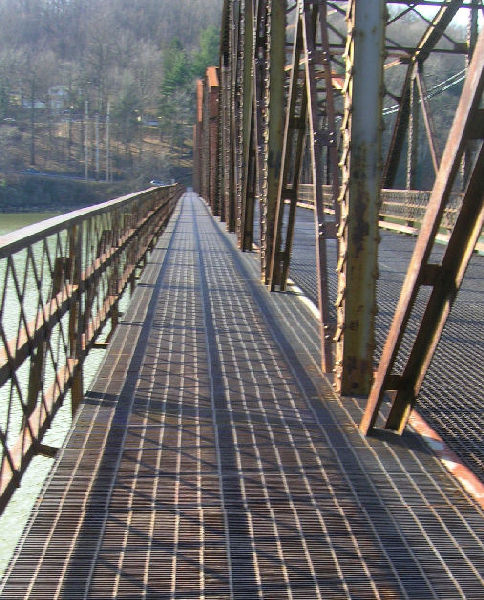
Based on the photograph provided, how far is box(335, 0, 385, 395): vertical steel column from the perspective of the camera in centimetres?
358

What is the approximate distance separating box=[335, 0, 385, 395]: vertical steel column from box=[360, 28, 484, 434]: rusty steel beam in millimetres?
473

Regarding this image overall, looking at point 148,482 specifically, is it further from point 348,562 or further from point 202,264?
point 202,264

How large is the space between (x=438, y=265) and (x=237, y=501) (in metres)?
1.21

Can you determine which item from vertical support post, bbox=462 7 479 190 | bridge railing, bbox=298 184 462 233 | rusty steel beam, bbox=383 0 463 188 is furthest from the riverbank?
vertical support post, bbox=462 7 479 190

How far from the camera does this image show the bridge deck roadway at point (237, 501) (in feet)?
7.39

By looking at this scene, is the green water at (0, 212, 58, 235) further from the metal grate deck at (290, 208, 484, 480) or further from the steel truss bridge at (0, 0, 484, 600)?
the steel truss bridge at (0, 0, 484, 600)

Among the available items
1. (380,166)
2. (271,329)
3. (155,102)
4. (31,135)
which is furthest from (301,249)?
(155,102)

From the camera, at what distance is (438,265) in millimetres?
3020

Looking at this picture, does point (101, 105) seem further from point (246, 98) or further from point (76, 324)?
point (76, 324)

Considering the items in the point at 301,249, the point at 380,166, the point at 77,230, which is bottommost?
the point at 301,249

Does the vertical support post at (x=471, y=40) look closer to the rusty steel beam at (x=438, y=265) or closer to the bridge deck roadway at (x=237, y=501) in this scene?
the bridge deck roadway at (x=237, y=501)

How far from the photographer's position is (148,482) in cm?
287

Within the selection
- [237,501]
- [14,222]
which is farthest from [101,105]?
[237,501]

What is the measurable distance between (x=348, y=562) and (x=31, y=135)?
82.2 metres
